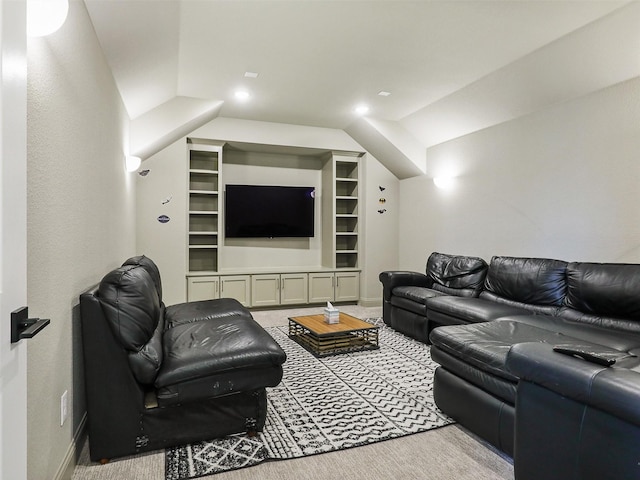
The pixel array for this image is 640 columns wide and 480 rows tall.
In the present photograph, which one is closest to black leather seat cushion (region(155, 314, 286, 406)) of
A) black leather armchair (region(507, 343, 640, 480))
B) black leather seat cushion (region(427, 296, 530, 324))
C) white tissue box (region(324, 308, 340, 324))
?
black leather armchair (region(507, 343, 640, 480))

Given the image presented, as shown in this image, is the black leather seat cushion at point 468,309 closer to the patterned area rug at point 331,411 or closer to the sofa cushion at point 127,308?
the patterned area rug at point 331,411

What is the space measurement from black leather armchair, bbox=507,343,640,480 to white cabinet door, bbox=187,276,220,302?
4412 millimetres

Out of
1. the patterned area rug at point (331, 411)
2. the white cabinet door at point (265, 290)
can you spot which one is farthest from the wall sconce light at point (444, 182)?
the white cabinet door at point (265, 290)

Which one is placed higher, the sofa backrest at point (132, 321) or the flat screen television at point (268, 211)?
the flat screen television at point (268, 211)

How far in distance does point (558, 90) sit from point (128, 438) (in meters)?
4.43

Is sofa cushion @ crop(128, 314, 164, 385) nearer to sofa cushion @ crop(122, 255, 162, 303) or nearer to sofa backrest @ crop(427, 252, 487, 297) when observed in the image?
sofa cushion @ crop(122, 255, 162, 303)

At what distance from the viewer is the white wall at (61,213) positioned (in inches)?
55.5

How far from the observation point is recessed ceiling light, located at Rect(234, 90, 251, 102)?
4391 millimetres

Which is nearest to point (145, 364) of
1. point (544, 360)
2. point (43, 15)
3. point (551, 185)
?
point (43, 15)

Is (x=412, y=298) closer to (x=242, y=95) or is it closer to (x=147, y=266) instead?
(x=147, y=266)

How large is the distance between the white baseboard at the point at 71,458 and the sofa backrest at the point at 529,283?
3.59 m

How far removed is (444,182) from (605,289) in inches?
106

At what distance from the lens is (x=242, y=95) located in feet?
14.7

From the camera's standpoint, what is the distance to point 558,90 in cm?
353
